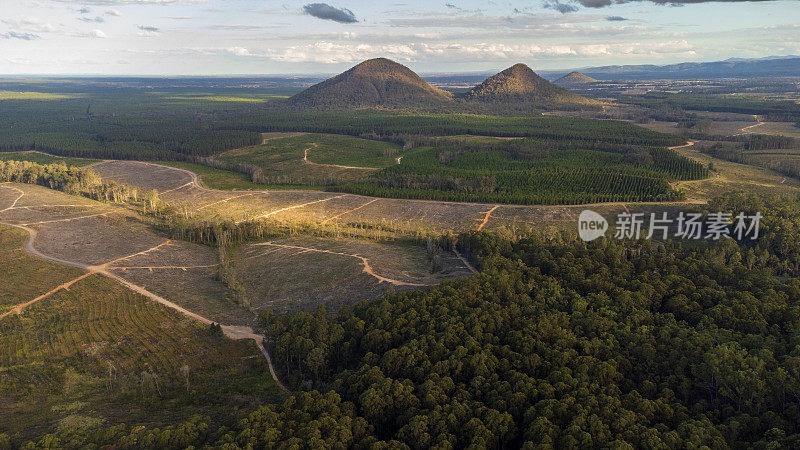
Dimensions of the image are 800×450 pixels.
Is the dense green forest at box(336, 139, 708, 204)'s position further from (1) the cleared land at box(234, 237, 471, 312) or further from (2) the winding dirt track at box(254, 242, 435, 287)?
(2) the winding dirt track at box(254, 242, 435, 287)

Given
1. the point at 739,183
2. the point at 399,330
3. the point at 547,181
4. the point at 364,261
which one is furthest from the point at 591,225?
the point at 399,330

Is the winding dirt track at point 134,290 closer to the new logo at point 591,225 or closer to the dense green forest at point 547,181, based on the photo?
the new logo at point 591,225

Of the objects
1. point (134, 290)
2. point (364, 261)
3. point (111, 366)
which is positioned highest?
point (364, 261)

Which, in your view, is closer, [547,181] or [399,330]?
[399,330]

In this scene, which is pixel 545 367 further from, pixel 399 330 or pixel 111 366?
pixel 111 366

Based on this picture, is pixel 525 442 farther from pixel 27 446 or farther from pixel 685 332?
pixel 27 446

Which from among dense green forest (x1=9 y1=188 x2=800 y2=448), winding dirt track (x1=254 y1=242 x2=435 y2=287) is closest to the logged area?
dense green forest (x1=9 y1=188 x2=800 y2=448)

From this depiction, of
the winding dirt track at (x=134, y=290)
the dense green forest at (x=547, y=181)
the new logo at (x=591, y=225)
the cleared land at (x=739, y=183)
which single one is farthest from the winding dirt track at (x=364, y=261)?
the cleared land at (x=739, y=183)

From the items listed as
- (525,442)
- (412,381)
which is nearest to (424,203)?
(412,381)
